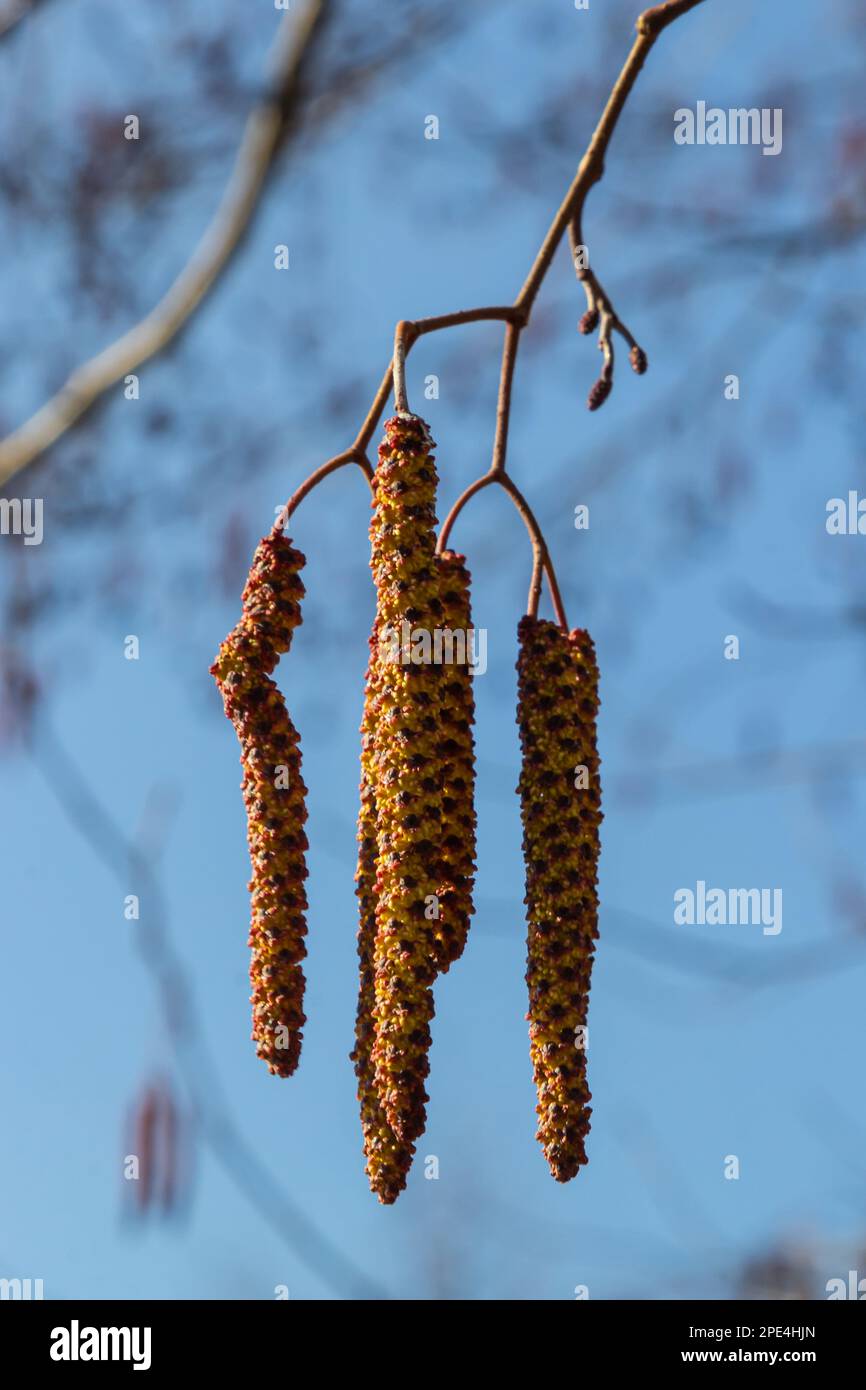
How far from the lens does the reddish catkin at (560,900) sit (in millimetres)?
1307

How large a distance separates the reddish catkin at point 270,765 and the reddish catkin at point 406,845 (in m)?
0.13

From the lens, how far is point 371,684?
4.20 ft

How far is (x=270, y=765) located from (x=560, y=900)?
27 cm

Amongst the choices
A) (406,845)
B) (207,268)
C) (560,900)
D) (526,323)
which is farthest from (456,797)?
(207,268)

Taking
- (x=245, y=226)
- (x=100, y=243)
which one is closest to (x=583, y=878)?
(x=245, y=226)

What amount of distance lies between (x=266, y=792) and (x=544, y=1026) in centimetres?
30

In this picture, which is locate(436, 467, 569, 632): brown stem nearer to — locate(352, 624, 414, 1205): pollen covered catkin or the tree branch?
locate(352, 624, 414, 1205): pollen covered catkin

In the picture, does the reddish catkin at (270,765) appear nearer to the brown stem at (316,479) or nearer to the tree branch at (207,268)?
the brown stem at (316,479)

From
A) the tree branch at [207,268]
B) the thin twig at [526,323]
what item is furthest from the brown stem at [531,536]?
the tree branch at [207,268]

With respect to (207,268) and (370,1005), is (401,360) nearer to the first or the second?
(370,1005)

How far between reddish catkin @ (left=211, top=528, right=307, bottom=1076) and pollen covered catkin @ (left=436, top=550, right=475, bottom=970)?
17 centimetres

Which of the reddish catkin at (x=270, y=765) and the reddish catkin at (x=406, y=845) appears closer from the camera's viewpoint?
the reddish catkin at (x=406, y=845)

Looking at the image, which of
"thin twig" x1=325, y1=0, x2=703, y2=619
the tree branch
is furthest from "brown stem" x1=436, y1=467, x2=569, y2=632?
the tree branch

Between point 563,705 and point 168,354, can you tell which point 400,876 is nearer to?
point 563,705
